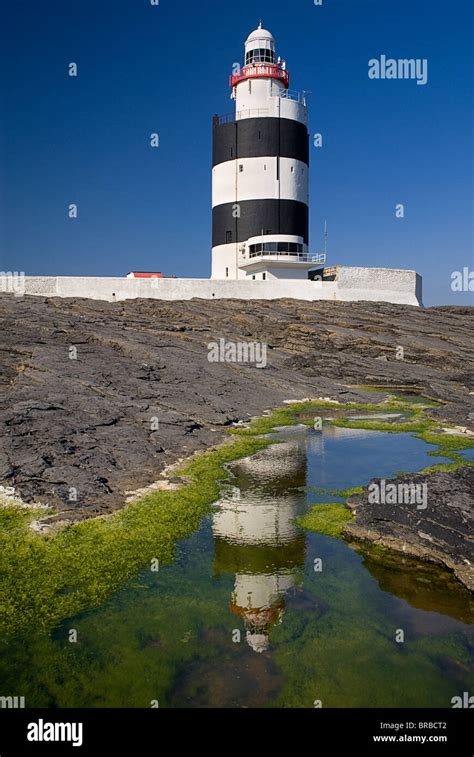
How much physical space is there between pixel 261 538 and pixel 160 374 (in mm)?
17703

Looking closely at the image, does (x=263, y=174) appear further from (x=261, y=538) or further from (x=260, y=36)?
(x=261, y=538)

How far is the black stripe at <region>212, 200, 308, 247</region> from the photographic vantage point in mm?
52656

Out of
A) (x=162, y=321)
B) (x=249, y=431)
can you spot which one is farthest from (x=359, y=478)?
(x=162, y=321)

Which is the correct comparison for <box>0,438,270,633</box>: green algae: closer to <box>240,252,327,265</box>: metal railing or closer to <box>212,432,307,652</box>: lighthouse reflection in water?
<box>212,432,307,652</box>: lighthouse reflection in water

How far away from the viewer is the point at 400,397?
33.3 meters

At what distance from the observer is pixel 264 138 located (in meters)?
52.7

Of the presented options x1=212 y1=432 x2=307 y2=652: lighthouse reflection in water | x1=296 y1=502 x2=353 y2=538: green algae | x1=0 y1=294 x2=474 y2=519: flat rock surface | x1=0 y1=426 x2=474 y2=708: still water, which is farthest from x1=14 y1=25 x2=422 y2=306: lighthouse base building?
x1=0 y1=426 x2=474 y2=708: still water

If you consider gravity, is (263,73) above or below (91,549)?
Result: above

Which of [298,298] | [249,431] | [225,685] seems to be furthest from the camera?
[298,298]

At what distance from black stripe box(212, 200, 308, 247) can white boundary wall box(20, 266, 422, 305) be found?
18.1 ft

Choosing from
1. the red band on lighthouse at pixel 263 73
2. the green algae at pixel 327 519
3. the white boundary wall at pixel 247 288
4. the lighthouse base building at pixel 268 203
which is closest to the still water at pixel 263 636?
the green algae at pixel 327 519

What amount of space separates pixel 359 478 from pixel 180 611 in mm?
8996

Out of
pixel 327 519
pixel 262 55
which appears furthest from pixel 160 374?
pixel 262 55
